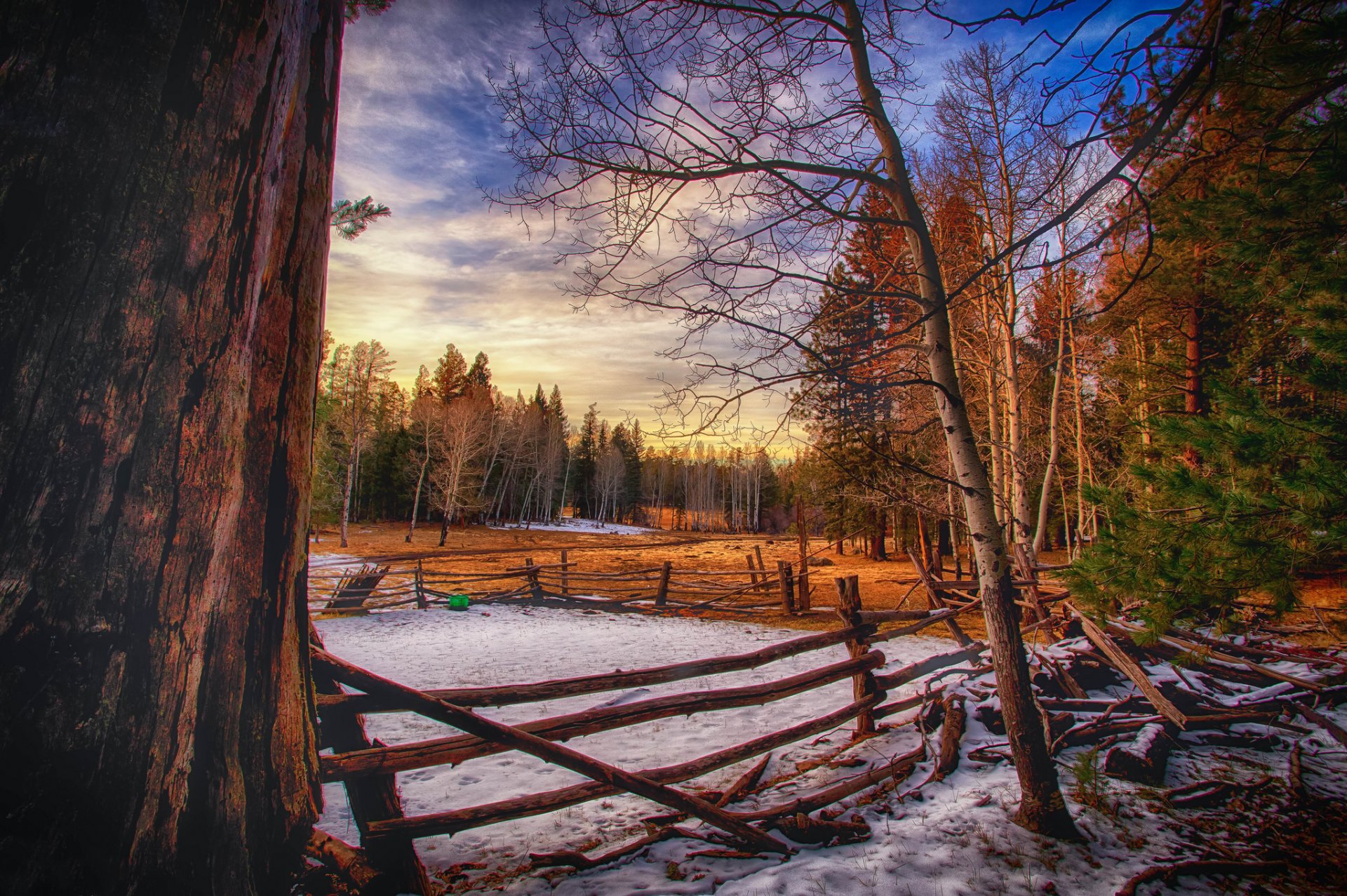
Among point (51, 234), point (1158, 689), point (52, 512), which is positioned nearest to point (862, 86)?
point (51, 234)

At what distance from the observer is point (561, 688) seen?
322 centimetres

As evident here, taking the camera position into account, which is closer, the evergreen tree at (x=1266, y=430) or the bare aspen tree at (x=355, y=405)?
the evergreen tree at (x=1266, y=430)

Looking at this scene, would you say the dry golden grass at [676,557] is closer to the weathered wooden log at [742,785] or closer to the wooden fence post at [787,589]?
the wooden fence post at [787,589]

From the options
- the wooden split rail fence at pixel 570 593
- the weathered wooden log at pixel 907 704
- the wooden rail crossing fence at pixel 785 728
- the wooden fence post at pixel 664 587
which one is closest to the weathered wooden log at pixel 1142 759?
the wooden rail crossing fence at pixel 785 728

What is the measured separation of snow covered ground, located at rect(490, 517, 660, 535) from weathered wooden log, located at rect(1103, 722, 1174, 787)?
135 ft

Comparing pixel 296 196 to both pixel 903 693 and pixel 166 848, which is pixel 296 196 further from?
pixel 903 693

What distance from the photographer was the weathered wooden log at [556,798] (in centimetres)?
254

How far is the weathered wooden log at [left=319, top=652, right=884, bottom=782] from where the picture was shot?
2.47 metres

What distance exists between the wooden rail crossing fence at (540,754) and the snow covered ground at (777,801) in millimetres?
227

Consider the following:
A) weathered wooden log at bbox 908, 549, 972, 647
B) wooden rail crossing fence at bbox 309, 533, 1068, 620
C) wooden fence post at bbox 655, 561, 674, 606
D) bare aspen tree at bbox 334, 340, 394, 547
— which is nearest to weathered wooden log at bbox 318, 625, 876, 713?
weathered wooden log at bbox 908, 549, 972, 647

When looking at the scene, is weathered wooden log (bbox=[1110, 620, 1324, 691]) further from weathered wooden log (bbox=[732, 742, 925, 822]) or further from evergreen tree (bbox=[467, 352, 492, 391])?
evergreen tree (bbox=[467, 352, 492, 391])

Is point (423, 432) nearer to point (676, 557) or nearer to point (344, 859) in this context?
point (676, 557)

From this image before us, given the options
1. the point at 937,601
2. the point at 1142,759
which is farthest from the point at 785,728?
the point at 937,601

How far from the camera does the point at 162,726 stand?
112 centimetres
